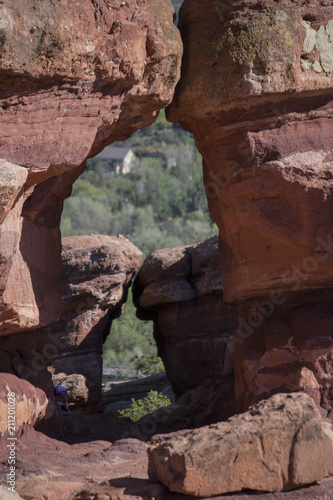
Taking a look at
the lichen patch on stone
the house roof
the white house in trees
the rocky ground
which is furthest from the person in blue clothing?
the house roof

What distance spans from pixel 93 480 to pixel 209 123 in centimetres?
350

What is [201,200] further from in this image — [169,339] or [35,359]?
[35,359]

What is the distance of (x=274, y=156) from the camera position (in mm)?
6375

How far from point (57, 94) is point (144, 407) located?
623cm

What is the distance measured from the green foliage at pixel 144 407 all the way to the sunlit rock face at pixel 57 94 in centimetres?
368

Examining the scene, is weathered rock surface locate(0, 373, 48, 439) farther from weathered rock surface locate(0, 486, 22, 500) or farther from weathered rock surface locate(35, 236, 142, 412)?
weathered rock surface locate(35, 236, 142, 412)

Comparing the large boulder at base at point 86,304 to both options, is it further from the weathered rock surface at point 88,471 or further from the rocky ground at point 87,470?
the weathered rock surface at point 88,471

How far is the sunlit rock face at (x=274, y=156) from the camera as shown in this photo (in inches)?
243

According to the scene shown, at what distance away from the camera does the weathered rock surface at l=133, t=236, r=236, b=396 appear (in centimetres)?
1023

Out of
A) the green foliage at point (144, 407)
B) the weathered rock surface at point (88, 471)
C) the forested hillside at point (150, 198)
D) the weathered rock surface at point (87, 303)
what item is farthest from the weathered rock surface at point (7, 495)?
the forested hillside at point (150, 198)

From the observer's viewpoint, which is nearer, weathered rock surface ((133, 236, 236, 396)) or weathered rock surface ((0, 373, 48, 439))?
weathered rock surface ((0, 373, 48, 439))

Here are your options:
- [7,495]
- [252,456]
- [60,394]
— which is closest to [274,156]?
[252,456]

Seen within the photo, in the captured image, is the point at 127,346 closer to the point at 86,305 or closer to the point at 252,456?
the point at 86,305

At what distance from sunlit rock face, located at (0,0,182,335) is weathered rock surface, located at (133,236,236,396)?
12.7ft
